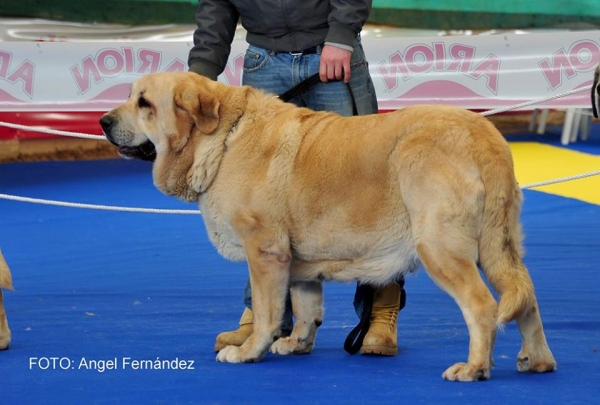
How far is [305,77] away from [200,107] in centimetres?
66

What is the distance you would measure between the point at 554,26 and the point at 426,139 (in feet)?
28.5

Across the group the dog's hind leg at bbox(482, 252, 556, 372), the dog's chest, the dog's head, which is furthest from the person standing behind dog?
the dog's hind leg at bbox(482, 252, 556, 372)

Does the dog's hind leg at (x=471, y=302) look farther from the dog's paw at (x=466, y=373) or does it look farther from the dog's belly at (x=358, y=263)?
the dog's belly at (x=358, y=263)

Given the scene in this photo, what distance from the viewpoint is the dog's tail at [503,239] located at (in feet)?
11.9

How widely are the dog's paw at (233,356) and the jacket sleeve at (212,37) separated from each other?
1342 millimetres

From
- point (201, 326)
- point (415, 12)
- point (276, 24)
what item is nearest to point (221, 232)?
point (201, 326)

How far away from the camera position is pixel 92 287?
6.02 m

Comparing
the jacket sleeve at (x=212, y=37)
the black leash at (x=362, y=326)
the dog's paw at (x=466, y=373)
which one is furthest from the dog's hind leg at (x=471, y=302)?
the jacket sleeve at (x=212, y=37)

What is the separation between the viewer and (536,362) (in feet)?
12.4

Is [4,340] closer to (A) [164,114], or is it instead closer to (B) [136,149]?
(B) [136,149]

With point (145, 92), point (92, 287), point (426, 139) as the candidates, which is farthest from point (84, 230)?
point (426, 139)

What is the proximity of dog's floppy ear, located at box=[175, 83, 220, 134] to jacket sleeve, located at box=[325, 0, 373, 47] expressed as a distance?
2.17ft

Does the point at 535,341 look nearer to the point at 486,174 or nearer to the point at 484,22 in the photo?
the point at 486,174

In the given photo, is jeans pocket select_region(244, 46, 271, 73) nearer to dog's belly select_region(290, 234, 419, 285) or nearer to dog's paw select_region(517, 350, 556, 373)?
dog's belly select_region(290, 234, 419, 285)
